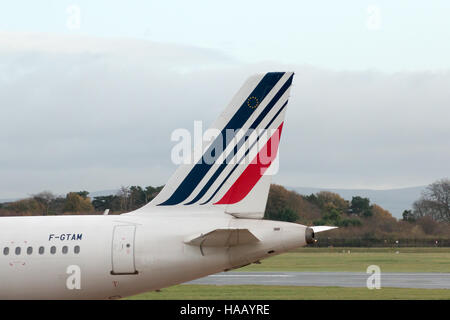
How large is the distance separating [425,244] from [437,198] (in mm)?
23061

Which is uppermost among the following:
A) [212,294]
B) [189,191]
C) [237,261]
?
[189,191]

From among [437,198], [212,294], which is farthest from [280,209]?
[212,294]

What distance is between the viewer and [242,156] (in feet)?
77.4

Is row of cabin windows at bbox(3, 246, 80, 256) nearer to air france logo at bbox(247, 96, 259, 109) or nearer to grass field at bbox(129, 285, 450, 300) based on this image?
air france logo at bbox(247, 96, 259, 109)

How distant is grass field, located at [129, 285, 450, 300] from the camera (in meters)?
35.9

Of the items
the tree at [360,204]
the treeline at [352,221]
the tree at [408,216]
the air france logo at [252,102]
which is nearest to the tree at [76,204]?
the treeline at [352,221]

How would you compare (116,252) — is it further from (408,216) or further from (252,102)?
(408,216)

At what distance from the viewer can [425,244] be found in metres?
84.8

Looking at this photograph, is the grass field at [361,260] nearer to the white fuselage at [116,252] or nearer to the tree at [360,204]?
the tree at [360,204]

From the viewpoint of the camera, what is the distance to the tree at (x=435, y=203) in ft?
331

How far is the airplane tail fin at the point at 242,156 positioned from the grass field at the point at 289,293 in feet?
41.7

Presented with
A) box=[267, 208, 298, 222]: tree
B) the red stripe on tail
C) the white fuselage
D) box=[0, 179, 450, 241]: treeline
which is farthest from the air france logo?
box=[267, 208, 298, 222]: tree
